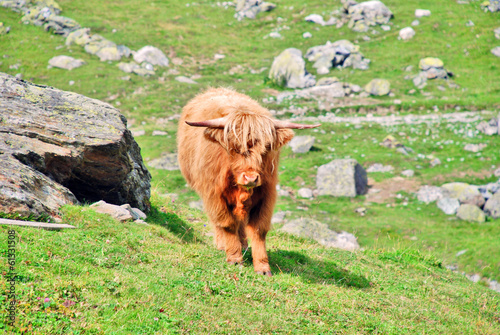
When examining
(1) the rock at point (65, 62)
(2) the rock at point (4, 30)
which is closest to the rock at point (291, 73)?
(1) the rock at point (65, 62)

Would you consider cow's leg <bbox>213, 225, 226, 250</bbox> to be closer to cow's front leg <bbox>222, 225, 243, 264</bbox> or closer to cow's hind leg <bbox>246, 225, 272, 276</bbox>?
cow's front leg <bbox>222, 225, 243, 264</bbox>

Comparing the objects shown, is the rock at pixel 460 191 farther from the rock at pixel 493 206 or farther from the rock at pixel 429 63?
the rock at pixel 429 63

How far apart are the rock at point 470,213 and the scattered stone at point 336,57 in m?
19.1

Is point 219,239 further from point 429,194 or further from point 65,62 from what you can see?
point 65,62

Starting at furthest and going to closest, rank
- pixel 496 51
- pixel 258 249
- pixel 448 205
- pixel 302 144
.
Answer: pixel 496 51 < pixel 302 144 < pixel 448 205 < pixel 258 249

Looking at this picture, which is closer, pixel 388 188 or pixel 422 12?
pixel 388 188

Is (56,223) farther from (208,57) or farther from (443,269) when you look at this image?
(208,57)

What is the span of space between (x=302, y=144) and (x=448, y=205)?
8.88 m

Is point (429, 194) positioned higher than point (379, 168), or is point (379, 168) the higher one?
point (429, 194)

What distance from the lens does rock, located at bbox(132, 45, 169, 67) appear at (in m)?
36.6

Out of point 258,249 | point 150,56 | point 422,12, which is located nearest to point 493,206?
point 258,249

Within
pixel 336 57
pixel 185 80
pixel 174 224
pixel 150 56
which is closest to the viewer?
pixel 174 224

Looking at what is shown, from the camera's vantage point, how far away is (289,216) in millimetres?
19547

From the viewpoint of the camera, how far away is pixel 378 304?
279 inches
